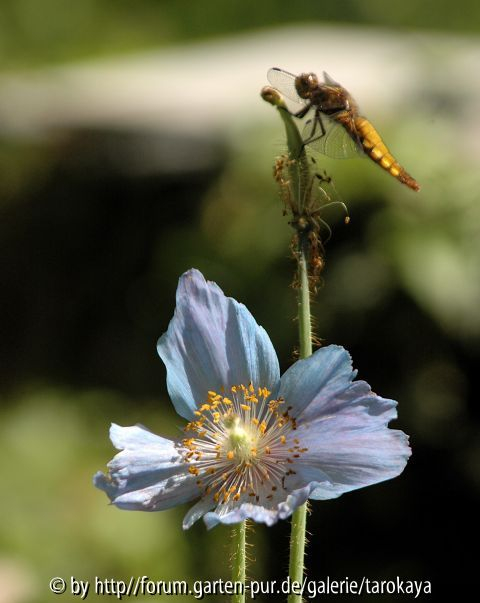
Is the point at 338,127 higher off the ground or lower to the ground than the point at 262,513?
higher

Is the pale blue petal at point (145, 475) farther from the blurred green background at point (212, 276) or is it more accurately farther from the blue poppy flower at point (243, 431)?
the blurred green background at point (212, 276)

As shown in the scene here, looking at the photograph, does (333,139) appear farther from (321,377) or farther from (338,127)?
(321,377)

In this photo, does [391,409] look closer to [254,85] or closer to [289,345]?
[289,345]

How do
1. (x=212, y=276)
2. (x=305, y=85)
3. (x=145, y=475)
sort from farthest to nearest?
(x=212, y=276), (x=305, y=85), (x=145, y=475)

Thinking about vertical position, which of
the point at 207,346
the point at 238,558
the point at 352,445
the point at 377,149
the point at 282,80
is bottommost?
the point at 238,558

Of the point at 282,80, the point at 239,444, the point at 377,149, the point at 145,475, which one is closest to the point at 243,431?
the point at 239,444

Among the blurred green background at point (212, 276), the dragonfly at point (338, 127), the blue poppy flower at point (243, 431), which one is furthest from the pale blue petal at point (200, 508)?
the blurred green background at point (212, 276)

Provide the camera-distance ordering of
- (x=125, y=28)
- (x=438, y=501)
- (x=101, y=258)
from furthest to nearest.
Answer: (x=125, y=28) → (x=101, y=258) → (x=438, y=501)

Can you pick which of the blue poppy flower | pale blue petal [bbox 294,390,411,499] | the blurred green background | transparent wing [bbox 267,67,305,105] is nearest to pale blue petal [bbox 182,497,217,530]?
the blue poppy flower

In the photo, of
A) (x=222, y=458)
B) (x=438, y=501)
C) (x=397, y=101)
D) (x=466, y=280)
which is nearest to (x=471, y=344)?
(x=466, y=280)
